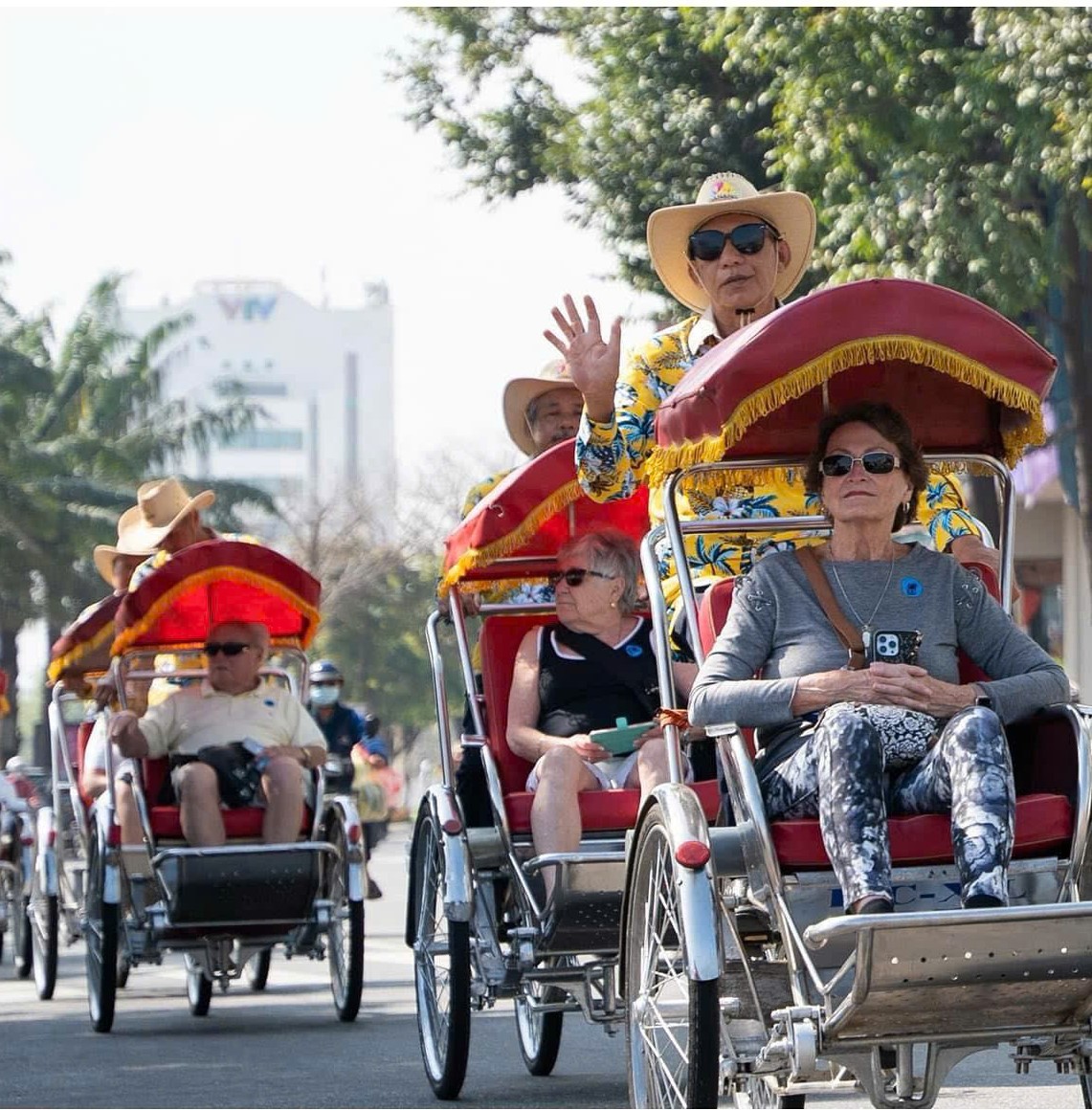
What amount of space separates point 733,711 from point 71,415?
43.5m

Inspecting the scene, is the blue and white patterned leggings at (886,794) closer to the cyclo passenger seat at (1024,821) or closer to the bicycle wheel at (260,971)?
the cyclo passenger seat at (1024,821)

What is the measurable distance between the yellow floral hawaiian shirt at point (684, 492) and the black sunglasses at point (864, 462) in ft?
2.47

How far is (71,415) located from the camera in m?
48.5

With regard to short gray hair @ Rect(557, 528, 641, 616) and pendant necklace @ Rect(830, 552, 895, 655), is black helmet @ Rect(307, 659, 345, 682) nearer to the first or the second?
short gray hair @ Rect(557, 528, 641, 616)

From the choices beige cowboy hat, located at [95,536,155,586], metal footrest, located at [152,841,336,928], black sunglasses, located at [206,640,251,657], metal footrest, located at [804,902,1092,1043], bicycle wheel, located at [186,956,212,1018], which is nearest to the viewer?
metal footrest, located at [804,902,1092,1043]

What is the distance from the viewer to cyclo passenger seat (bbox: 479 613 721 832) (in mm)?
8406

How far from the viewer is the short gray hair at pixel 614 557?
8.77 metres

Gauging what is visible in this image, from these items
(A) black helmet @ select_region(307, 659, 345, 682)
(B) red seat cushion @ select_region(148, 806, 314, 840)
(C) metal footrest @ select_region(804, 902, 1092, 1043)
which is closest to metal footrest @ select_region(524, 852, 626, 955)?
(C) metal footrest @ select_region(804, 902, 1092, 1043)

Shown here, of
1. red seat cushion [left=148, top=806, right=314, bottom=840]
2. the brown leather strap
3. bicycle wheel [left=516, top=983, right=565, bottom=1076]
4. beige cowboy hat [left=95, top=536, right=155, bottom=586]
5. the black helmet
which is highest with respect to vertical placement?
beige cowboy hat [left=95, top=536, right=155, bottom=586]

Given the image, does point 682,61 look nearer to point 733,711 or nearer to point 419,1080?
point 419,1080

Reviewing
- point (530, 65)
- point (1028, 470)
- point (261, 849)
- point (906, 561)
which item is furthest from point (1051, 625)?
point (906, 561)

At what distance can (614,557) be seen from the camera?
8.80 m

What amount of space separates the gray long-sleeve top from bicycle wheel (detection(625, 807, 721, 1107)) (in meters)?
0.40

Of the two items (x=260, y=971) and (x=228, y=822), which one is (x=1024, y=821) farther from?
(x=260, y=971)
